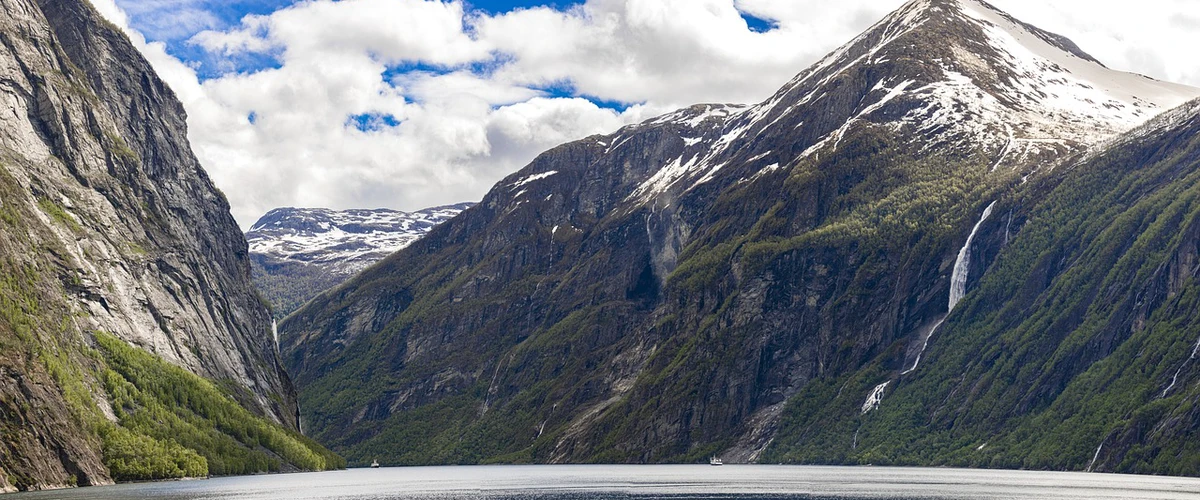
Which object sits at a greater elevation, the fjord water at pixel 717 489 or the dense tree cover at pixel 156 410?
the dense tree cover at pixel 156 410

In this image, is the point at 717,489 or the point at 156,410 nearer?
the point at 717,489

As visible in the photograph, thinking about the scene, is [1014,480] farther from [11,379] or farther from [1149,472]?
[11,379]

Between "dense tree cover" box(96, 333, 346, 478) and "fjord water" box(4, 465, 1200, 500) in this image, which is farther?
"dense tree cover" box(96, 333, 346, 478)

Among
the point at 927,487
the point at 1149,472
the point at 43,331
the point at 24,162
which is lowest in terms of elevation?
the point at 1149,472

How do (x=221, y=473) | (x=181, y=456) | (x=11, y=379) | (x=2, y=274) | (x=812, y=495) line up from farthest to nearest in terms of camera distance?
(x=221, y=473) → (x=181, y=456) → (x=2, y=274) → (x=812, y=495) → (x=11, y=379)

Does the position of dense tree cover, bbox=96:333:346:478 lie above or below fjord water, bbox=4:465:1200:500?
above

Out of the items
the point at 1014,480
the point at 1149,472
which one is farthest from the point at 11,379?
the point at 1149,472

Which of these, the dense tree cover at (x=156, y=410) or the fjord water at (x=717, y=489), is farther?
the dense tree cover at (x=156, y=410)

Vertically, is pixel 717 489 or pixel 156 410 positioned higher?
pixel 156 410

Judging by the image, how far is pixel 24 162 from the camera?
199750 mm

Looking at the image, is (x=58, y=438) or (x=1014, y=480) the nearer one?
(x=58, y=438)

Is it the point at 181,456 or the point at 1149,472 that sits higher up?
the point at 181,456

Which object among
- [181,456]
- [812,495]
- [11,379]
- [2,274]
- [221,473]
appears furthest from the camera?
[221,473]

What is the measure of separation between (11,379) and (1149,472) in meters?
159
